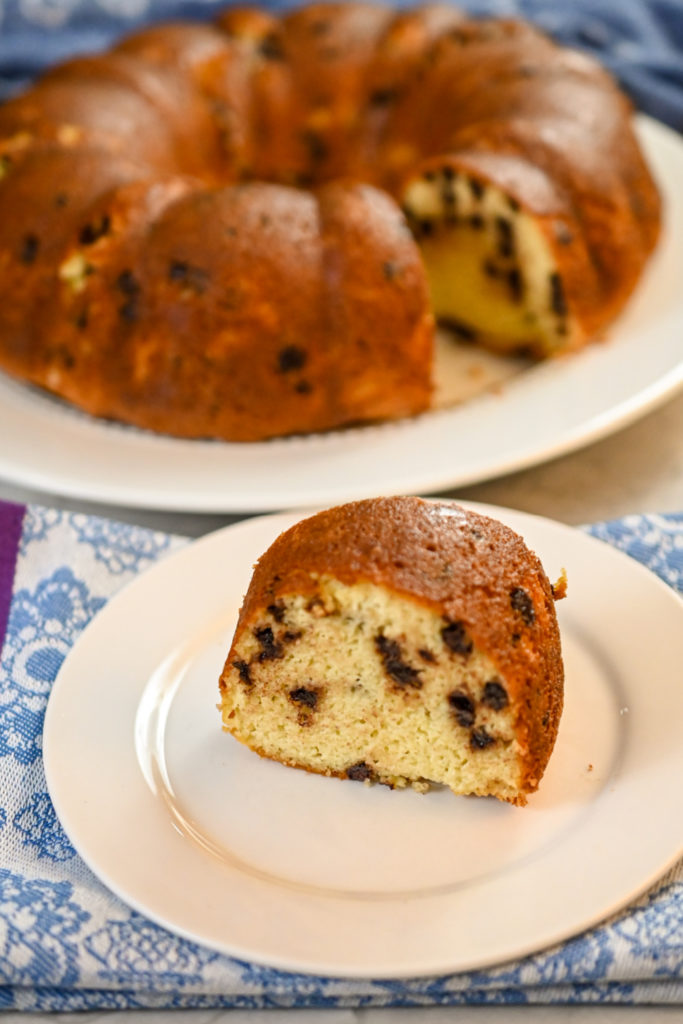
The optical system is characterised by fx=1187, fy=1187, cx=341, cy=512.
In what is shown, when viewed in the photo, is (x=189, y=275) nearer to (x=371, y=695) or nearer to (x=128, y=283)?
(x=128, y=283)

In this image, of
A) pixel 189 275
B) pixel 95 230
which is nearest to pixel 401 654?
pixel 189 275

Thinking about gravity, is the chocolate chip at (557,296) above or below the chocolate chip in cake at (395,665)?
below

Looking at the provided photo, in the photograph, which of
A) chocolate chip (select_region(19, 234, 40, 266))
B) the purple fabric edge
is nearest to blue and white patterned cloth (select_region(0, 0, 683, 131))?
chocolate chip (select_region(19, 234, 40, 266))

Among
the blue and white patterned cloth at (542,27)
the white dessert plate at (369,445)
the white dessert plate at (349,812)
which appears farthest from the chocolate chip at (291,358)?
the blue and white patterned cloth at (542,27)

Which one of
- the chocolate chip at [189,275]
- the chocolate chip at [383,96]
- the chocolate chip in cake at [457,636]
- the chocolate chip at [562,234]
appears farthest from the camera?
the chocolate chip at [383,96]

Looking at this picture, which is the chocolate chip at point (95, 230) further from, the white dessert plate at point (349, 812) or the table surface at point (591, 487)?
the white dessert plate at point (349, 812)

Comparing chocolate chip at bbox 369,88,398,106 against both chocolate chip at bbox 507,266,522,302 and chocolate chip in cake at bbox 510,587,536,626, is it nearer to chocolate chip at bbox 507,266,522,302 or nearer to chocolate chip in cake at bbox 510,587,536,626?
chocolate chip at bbox 507,266,522,302
